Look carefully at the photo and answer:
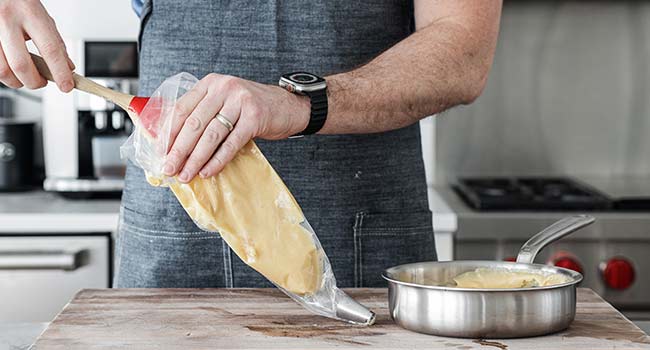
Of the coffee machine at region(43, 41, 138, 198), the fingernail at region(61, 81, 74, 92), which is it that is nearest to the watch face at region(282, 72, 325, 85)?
the fingernail at region(61, 81, 74, 92)

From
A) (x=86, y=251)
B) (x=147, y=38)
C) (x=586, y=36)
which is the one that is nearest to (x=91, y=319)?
(x=147, y=38)

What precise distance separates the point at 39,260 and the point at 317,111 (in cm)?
111

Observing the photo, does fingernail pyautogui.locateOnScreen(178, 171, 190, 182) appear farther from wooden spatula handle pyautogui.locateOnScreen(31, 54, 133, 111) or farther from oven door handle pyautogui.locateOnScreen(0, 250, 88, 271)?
oven door handle pyautogui.locateOnScreen(0, 250, 88, 271)

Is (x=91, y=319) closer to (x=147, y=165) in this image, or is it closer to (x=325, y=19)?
(x=147, y=165)

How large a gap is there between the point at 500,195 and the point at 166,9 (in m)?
1.03

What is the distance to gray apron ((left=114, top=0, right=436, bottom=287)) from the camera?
153 cm

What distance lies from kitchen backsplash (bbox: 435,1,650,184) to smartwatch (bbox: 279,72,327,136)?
160cm

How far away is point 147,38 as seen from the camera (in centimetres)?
161

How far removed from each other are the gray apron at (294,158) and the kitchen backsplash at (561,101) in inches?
50.7

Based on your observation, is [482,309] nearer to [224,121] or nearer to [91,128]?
[224,121]

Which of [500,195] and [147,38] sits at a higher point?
[147,38]

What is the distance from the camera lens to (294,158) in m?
1.54

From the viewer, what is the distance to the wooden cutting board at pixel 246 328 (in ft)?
3.64

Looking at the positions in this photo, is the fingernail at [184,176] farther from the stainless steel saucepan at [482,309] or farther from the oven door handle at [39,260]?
the oven door handle at [39,260]
